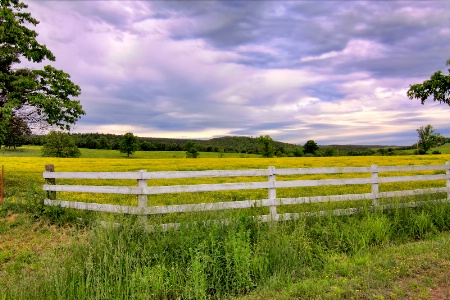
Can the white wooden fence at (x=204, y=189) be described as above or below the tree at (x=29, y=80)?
below

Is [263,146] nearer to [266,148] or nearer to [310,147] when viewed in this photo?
[266,148]

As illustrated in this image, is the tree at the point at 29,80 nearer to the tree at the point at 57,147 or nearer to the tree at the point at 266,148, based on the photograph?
the tree at the point at 57,147

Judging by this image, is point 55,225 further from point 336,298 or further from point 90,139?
point 90,139

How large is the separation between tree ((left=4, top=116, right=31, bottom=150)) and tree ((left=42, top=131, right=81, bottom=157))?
208 feet

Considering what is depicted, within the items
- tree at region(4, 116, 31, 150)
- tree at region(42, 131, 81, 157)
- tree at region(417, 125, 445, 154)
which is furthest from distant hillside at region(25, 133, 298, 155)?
tree at region(4, 116, 31, 150)

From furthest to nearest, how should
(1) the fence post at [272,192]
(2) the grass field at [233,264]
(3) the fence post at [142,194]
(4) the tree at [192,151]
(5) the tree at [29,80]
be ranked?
(4) the tree at [192,151]
(5) the tree at [29,80]
(1) the fence post at [272,192]
(3) the fence post at [142,194]
(2) the grass field at [233,264]

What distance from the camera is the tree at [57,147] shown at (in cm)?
7562

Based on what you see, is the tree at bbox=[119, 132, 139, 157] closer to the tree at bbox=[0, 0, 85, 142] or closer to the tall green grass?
the tree at bbox=[0, 0, 85, 142]

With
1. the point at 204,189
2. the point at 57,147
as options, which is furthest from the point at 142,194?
the point at 57,147

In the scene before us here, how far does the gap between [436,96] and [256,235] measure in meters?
12.9

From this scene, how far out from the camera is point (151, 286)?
487cm

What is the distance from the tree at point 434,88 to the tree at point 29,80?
16.0 m

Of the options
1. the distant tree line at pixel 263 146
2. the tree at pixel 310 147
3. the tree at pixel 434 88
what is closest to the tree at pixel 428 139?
the distant tree line at pixel 263 146

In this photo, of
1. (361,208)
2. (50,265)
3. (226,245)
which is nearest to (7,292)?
(50,265)
